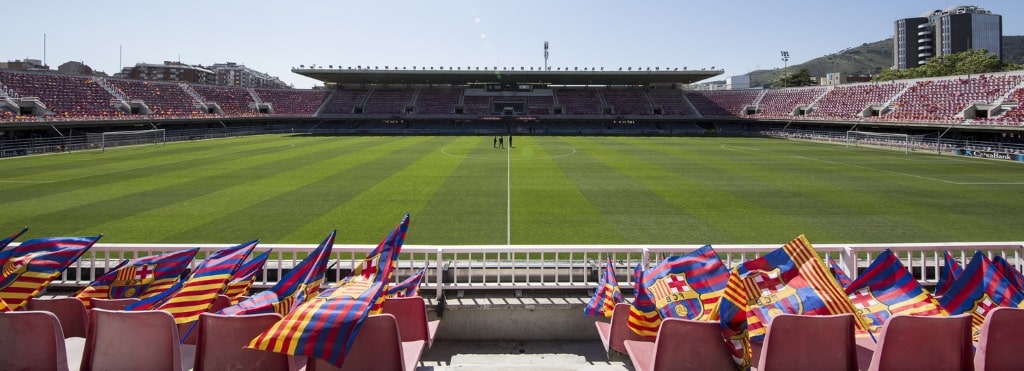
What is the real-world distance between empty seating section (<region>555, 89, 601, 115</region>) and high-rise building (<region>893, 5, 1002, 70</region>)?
4943 inches

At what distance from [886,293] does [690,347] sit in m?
1.98

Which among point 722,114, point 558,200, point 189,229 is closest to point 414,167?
point 558,200

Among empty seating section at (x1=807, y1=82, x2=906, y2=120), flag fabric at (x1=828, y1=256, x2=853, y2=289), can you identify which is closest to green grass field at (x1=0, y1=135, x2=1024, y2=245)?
flag fabric at (x1=828, y1=256, x2=853, y2=289)

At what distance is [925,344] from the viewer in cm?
371

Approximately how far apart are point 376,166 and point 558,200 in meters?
13.0

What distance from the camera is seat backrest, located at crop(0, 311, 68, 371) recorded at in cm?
379

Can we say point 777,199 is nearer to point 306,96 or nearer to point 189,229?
point 189,229

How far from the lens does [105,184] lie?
21.2 meters

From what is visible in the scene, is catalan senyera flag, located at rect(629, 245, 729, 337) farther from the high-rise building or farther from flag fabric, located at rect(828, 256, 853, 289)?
the high-rise building

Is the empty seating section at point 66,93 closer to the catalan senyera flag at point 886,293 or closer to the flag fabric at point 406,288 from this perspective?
the flag fabric at point 406,288

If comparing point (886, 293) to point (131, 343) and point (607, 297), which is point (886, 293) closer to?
point (607, 297)

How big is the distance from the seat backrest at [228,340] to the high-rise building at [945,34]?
19002 cm

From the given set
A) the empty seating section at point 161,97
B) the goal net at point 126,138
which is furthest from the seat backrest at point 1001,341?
the empty seating section at point 161,97

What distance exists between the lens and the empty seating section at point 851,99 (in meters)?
58.2
